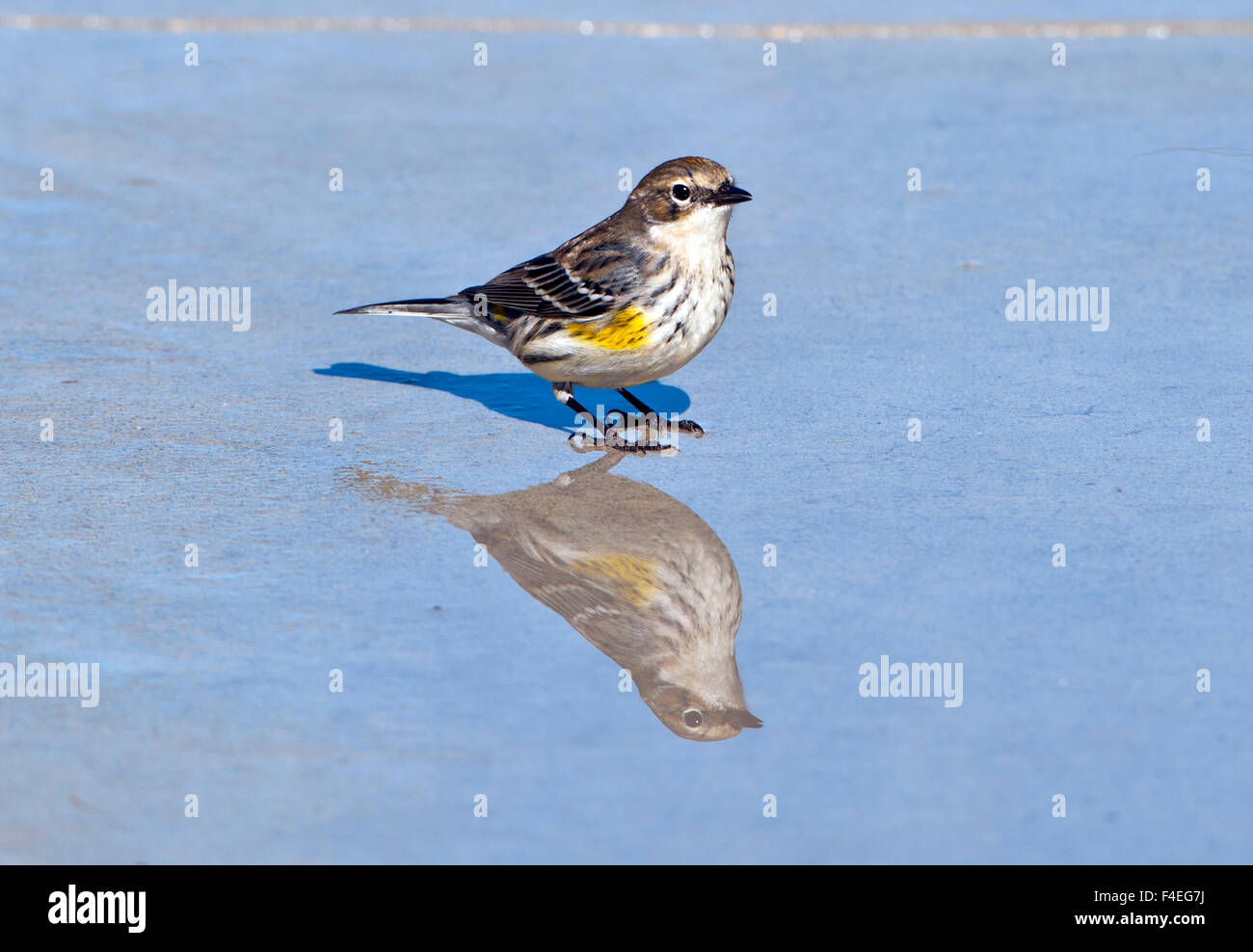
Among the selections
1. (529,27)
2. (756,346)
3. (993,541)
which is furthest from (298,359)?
(529,27)

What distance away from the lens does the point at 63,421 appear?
6441mm

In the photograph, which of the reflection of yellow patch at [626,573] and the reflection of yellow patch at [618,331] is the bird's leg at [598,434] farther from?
the reflection of yellow patch at [626,573]

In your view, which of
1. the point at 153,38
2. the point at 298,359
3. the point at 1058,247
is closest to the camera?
the point at 298,359

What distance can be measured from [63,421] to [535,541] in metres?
2.28

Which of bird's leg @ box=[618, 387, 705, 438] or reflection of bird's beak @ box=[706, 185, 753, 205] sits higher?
reflection of bird's beak @ box=[706, 185, 753, 205]

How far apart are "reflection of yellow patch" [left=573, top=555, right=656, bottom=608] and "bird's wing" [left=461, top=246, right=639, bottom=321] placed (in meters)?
1.30

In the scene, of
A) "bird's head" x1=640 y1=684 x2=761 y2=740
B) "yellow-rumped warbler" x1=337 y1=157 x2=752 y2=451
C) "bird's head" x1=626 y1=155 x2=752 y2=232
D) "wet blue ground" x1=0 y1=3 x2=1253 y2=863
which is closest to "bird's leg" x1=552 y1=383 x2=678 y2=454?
"yellow-rumped warbler" x1=337 y1=157 x2=752 y2=451

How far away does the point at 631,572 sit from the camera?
5188mm

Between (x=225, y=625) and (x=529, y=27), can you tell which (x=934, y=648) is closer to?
(x=225, y=625)

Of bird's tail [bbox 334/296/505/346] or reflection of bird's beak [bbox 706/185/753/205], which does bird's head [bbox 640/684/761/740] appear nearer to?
reflection of bird's beak [bbox 706/185/753/205]

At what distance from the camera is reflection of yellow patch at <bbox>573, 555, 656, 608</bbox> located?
504cm

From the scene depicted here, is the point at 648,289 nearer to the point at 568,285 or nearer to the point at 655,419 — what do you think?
the point at 568,285

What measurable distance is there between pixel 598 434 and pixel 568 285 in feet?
2.06
